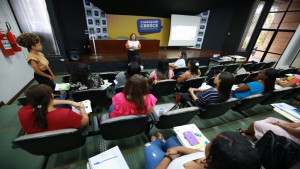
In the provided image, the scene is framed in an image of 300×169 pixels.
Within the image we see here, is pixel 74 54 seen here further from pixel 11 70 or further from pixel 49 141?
pixel 49 141

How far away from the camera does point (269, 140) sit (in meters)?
1.25

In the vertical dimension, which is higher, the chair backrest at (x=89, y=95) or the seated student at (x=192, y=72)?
the seated student at (x=192, y=72)

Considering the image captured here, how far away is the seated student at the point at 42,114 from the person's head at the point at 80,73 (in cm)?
82

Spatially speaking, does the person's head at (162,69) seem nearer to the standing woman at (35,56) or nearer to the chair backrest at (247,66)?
the standing woman at (35,56)

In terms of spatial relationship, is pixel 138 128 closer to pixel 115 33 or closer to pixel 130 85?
pixel 130 85

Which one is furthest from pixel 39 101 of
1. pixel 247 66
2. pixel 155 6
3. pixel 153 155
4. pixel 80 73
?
pixel 155 6

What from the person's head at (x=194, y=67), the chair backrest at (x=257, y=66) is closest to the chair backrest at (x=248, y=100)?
the person's head at (x=194, y=67)

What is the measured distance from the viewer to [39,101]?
3.40ft

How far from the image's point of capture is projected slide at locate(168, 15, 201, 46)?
7.38 meters

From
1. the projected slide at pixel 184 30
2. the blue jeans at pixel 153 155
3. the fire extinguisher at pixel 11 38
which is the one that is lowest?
the blue jeans at pixel 153 155

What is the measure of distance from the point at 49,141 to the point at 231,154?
4.66 feet

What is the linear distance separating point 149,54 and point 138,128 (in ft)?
17.3

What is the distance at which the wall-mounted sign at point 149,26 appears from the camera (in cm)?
714

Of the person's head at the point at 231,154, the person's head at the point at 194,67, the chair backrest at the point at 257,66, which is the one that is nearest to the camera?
the person's head at the point at 231,154
